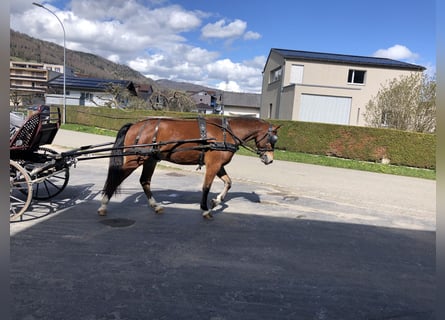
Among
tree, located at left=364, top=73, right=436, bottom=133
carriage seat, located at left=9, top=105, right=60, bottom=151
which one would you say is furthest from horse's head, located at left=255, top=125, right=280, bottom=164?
tree, located at left=364, top=73, right=436, bottom=133

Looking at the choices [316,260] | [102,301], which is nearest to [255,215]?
[316,260]

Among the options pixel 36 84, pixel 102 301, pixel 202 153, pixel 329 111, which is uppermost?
pixel 36 84

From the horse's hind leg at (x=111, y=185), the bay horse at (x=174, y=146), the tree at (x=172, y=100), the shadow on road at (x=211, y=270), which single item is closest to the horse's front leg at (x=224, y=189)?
the bay horse at (x=174, y=146)

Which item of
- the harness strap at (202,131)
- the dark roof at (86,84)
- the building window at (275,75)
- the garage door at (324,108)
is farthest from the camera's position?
the dark roof at (86,84)

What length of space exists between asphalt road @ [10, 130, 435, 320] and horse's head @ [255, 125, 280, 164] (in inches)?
46.9

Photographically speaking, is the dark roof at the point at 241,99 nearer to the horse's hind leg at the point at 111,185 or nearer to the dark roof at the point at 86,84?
the dark roof at the point at 86,84

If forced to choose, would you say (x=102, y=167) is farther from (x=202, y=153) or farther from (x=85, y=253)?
(x=85, y=253)

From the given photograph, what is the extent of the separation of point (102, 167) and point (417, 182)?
11.3m

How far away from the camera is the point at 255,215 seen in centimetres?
671

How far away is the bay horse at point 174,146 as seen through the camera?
6008 mm

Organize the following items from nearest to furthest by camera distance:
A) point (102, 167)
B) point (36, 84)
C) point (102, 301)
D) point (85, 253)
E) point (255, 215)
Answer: point (102, 301)
point (85, 253)
point (255, 215)
point (102, 167)
point (36, 84)

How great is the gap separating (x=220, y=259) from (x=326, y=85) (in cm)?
2577

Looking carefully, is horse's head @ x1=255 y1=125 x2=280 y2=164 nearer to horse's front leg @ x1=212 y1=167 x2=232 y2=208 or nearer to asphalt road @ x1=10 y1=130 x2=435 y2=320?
horse's front leg @ x1=212 y1=167 x2=232 y2=208

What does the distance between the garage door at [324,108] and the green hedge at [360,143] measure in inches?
306
